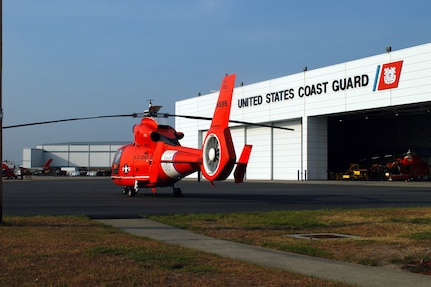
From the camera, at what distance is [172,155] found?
26281mm

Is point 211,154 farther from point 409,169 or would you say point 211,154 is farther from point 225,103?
point 409,169

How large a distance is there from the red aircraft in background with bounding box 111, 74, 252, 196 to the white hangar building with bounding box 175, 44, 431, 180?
96.1 feet

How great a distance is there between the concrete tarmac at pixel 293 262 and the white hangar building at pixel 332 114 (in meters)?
41.4

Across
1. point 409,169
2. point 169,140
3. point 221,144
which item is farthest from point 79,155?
point 221,144

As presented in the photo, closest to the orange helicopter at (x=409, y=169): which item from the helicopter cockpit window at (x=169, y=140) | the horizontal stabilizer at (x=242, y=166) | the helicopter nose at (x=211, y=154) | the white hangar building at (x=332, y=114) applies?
the white hangar building at (x=332, y=114)

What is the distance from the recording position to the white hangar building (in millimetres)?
51094

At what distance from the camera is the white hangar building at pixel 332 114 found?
5109cm

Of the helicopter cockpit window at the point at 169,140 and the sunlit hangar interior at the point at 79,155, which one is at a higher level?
the sunlit hangar interior at the point at 79,155

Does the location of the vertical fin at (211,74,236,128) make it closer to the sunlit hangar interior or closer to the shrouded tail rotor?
the shrouded tail rotor

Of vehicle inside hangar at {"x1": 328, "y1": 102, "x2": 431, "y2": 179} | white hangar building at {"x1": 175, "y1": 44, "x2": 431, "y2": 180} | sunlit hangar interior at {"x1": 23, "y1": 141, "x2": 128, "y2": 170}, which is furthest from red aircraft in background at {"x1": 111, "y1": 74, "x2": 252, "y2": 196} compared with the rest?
sunlit hangar interior at {"x1": 23, "y1": 141, "x2": 128, "y2": 170}

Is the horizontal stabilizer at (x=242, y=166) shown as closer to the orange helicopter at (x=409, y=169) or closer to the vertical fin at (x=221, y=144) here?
the vertical fin at (x=221, y=144)

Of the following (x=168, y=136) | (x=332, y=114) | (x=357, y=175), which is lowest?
(x=357, y=175)

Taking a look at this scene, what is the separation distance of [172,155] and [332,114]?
3761 cm

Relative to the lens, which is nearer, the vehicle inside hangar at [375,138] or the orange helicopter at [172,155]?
the orange helicopter at [172,155]
